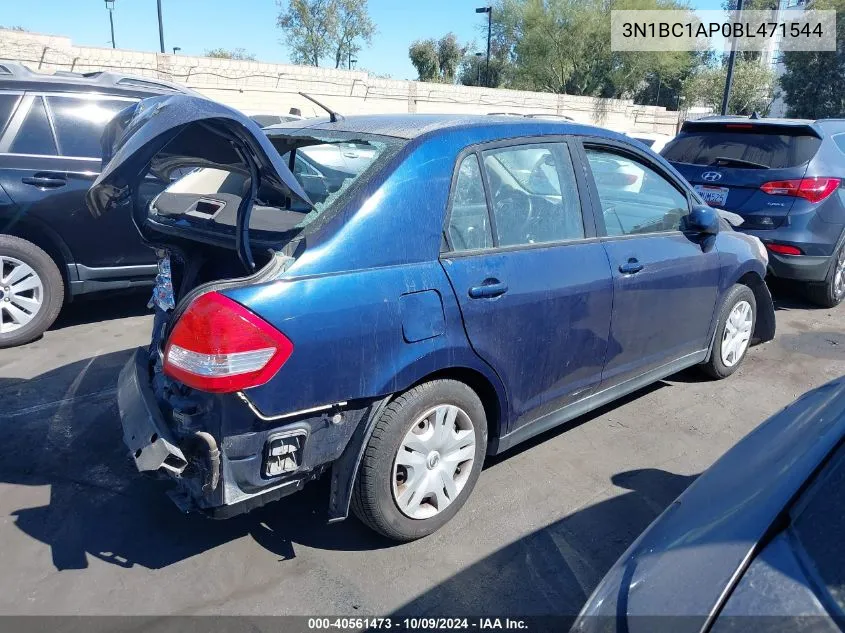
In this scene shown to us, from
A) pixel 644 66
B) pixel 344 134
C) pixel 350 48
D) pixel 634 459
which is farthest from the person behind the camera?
pixel 350 48

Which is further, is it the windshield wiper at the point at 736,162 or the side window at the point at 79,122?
the windshield wiper at the point at 736,162

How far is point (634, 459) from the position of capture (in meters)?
3.53

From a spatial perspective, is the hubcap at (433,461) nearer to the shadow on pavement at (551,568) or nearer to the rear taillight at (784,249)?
the shadow on pavement at (551,568)

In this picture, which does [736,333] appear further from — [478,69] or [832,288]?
[478,69]

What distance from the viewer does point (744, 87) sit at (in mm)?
34562

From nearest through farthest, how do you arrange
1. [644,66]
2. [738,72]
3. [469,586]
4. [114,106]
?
[469,586], [114,106], [738,72], [644,66]

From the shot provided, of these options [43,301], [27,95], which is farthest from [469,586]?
[27,95]

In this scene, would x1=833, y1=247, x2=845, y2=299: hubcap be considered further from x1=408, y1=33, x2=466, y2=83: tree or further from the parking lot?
x1=408, y1=33, x2=466, y2=83: tree

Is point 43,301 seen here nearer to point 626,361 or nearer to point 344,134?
point 344,134

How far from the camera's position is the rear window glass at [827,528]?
128 cm

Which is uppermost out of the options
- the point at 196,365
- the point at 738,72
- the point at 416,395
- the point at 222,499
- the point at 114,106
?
the point at 738,72

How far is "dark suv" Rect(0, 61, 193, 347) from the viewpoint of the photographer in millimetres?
4773

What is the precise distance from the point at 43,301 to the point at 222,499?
137 inches

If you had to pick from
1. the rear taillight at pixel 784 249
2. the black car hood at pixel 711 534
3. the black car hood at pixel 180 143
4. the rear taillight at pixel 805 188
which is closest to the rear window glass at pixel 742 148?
the rear taillight at pixel 805 188
